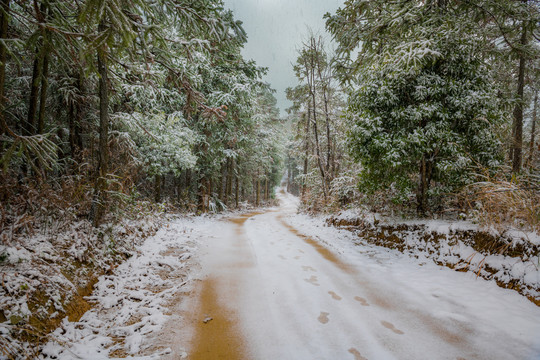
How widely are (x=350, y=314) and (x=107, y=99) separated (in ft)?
22.4

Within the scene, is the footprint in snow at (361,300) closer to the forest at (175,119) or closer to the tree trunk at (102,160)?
the forest at (175,119)

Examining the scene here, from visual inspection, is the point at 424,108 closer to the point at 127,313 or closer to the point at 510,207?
the point at 510,207

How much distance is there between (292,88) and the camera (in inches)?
719

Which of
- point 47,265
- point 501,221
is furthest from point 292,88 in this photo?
point 47,265

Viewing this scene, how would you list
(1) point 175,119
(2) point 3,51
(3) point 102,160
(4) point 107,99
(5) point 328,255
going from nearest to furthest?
1. (2) point 3,51
2. (3) point 102,160
3. (4) point 107,99
4. (5) point 328,255
5. (1) point 175,119

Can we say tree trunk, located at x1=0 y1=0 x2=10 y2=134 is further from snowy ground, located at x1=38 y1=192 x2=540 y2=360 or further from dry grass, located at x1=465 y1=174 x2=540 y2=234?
dry grass, located at x1=465 y1=174 x2=540 y2=234

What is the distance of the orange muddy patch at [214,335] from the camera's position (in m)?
2.68

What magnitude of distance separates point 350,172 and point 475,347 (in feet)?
29.2

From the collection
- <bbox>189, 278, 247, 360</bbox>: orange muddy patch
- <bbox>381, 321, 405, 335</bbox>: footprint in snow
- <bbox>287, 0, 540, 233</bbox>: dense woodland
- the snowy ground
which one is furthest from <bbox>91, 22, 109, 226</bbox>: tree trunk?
<bbox>287, 0, 540, 233</bbox>: dense woodland

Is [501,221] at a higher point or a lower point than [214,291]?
higher

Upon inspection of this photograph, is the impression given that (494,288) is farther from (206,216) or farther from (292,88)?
(292,88)

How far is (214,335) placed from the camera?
9.91 feet

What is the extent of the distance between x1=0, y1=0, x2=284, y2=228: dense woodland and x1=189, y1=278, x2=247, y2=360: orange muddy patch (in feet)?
9.79

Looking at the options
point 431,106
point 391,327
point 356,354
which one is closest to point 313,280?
point 391,327
